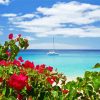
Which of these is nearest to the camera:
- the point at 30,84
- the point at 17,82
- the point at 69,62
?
the point at 17,82

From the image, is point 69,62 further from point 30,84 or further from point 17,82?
point 17,82

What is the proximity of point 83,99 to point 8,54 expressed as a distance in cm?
364

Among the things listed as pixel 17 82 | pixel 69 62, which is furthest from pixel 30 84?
pixel 69 62

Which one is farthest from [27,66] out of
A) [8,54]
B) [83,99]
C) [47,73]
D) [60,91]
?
[8,54]

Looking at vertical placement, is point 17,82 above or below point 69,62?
below

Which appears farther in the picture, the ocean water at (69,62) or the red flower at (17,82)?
the ocean water at (69,62)

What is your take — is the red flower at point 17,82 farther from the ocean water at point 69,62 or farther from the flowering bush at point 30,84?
the ocean water at point 69,62

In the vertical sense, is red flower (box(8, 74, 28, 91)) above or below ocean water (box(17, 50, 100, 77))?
below

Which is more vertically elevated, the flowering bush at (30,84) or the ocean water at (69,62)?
the ocean water at (69,62)

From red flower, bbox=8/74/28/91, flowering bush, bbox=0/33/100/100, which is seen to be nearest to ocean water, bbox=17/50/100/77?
flowering bush, bbox=0/33/100/100

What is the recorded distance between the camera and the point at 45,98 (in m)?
3.81

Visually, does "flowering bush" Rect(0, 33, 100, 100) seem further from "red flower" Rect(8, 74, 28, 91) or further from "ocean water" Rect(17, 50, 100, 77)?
"ocean water" Rect(17, 50, 100, 77)

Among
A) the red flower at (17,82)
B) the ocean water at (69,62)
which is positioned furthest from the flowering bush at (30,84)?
the ocean water at (69,62)

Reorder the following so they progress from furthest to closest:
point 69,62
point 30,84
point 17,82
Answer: point 69,62 < point 30,84 < point 17,82
